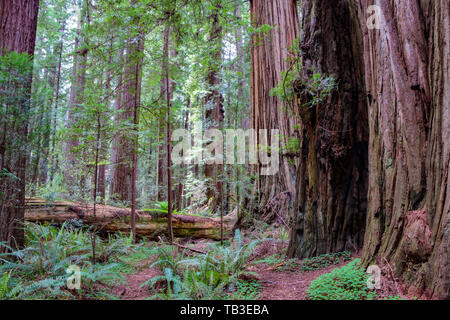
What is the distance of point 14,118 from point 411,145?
4.88 meters

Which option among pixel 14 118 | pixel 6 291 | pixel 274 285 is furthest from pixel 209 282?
pixel 14 118

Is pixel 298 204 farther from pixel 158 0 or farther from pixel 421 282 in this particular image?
pixel 158 0

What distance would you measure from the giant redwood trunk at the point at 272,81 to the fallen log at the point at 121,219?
1.51m

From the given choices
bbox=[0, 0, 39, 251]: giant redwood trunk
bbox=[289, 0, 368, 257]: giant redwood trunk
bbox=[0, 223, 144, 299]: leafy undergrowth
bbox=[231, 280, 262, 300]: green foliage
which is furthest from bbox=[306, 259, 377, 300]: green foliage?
bbox=[0, 0, 39, 251]: giant redwood trunk

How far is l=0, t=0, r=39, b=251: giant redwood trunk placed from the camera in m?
3.87

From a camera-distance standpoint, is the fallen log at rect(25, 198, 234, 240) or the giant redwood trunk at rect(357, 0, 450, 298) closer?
the giant redwood trunk at rect(357, 0, 450, 298)

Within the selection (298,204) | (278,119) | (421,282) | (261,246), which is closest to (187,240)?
(261,246)

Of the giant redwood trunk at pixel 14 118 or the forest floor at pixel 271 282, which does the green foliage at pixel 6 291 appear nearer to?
the forest floor at pixel 271 282

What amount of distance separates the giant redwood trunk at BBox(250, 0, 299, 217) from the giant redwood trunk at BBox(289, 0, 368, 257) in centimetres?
244

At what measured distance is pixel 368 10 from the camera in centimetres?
368

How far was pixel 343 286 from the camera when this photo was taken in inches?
115

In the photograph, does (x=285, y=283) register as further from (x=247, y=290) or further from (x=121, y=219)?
(x=121, y=219)

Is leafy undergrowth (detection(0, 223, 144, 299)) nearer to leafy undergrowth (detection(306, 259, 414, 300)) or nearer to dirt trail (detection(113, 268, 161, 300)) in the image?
dirt trail (detection(113, 268, 161, 300))

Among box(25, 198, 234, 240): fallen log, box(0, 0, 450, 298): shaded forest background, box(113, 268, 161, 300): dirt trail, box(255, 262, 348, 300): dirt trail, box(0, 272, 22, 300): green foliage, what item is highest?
box(0, 0, 450, 298): shaded forest background
